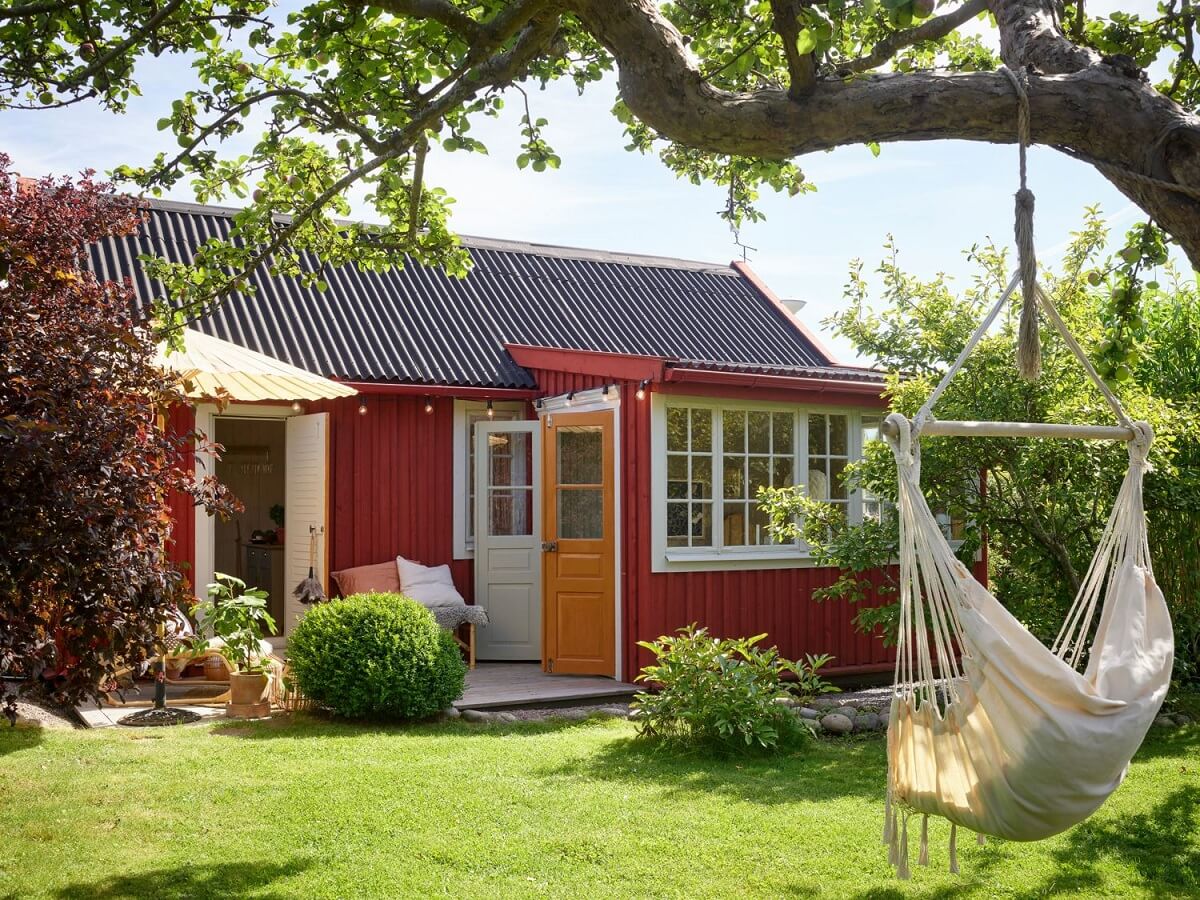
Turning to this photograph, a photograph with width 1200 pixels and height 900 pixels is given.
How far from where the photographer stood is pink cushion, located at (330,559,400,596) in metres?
9.77

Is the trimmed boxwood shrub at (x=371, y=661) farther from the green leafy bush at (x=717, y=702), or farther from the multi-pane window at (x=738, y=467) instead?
the multi-pane window at (x=738, y=467)

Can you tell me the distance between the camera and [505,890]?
427 centimetres

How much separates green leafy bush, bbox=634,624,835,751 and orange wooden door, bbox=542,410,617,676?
1974mm

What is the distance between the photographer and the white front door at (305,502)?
386 inches

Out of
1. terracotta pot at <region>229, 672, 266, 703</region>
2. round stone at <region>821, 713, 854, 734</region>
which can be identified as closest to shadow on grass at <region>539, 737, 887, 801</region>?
round stone at <region>821, 713, 854, 734</region>

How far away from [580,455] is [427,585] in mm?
1733

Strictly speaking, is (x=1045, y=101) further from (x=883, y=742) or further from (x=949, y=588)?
(x=883, y=742)

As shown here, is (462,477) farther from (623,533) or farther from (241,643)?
(241,643)

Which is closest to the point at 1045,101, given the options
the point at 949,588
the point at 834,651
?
the point at 949,588

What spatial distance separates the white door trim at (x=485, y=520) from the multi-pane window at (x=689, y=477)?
151 cm

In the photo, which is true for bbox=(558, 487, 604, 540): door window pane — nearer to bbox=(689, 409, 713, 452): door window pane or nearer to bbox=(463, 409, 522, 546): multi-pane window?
bbox=(689, 409, 713, 452): door window pane

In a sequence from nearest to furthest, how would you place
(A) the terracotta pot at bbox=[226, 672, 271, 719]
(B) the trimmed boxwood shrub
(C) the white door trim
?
(B) the trimmed boxwood shrub, (A) the terracotta pot at bbox=[226, 672, 271, 719], (C) the white door trim

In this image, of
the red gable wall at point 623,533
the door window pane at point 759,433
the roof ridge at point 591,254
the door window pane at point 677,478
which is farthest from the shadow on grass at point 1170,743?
the roof ridge at point 591,254

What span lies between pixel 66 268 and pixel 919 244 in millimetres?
5222
